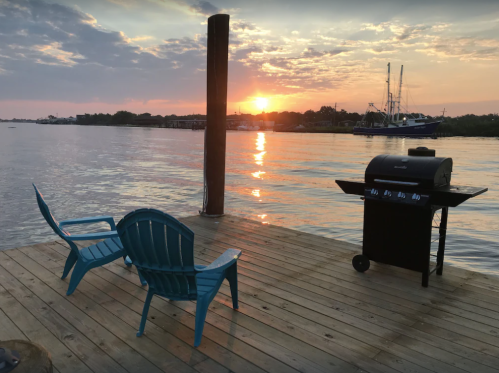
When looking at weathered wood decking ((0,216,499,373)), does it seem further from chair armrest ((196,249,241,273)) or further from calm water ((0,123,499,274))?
calm water ((0,123,499,274))

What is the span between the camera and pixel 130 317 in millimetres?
2844

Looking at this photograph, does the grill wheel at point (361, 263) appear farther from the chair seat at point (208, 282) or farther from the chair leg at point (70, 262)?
the chair leg at point (70, 262)

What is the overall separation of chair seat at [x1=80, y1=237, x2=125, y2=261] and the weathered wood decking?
0.31 m

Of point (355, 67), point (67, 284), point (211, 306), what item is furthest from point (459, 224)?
point (355, 67)

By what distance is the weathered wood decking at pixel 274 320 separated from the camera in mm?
2318

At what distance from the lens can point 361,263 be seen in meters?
3.86

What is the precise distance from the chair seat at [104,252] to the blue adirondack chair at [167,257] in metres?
0.95

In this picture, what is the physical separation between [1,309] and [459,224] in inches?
432

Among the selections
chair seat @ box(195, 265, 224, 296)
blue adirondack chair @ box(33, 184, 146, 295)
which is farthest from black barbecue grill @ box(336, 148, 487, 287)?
blue adirondack chair @ box(33, 184, 146, 295)

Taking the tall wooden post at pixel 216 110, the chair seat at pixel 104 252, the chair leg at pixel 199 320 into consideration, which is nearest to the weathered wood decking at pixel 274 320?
the chair leg at pixel 199 320

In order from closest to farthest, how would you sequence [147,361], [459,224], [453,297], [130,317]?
[147,361], [130,317], [453,297], [459,224]

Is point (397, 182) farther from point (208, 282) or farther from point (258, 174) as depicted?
point (258, 174)

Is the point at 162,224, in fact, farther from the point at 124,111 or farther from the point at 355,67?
the point at 124,111

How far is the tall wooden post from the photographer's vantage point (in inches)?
230
